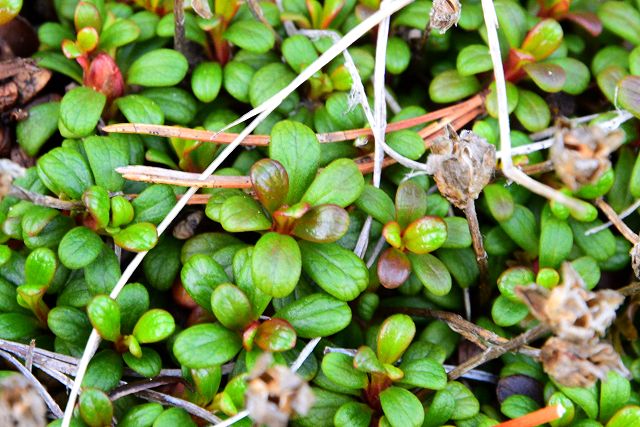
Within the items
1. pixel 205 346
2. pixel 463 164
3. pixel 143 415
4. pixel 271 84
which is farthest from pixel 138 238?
pixel 463 164

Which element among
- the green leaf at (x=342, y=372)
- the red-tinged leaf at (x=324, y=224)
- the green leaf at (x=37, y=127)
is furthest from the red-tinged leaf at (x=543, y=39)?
the green leaf at (x=37, y=127)

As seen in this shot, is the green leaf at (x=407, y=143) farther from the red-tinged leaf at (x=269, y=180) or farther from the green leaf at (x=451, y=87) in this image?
the red-tinged leaf at (x=269, y=180)

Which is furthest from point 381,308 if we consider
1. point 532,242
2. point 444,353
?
point 532,242

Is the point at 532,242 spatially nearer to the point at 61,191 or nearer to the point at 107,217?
the point at 107,217

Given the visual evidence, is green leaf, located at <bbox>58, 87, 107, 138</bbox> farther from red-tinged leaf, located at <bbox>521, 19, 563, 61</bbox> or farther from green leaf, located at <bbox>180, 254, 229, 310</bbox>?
red-tinged leaf, located at <bbox>521, 19, 563, 61</bbox>

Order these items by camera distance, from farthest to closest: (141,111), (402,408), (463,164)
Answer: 1. (141,111)
2. (402,408)
3. (463,164)

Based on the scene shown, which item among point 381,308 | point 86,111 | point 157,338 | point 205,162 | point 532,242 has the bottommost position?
point 381,308

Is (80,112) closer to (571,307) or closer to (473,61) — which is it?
(473,61)
